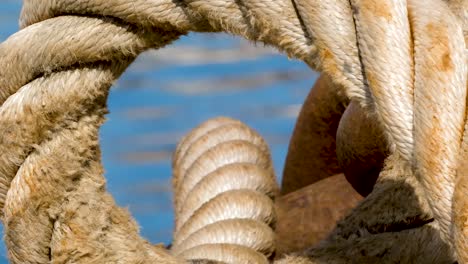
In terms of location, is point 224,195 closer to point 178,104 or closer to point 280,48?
point 280,48

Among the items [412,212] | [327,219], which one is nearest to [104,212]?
[412,212]

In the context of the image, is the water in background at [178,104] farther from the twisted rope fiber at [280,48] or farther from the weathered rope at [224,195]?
the twisted rope fiber at [280,48]

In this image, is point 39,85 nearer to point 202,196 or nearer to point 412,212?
point 412,212

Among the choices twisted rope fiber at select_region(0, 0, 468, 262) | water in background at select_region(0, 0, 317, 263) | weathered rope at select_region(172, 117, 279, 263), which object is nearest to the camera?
twisted rope fiber at select_region(0, 0, 468, 262)

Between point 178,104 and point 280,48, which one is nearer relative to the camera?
point 280,48

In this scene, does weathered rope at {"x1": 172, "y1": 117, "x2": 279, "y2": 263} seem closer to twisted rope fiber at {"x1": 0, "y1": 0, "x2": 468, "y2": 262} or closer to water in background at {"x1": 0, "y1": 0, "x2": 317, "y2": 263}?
twisted rope fiber at {"x1": 0, "y1": 0, "x2": 468, "y2": 262}

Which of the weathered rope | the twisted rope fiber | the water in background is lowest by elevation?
the twisted rope fiber

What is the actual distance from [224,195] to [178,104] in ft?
4.70

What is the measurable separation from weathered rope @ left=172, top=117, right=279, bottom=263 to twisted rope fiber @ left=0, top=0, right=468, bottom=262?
286 millimetres

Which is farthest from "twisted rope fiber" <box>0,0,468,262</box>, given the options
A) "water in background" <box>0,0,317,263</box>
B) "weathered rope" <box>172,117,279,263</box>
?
"water in background" <box>0,0,317,263</box>

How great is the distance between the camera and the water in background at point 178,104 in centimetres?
242

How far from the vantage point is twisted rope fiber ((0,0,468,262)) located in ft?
1.91

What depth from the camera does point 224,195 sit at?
1.16m

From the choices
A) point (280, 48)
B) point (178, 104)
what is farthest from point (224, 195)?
point (178, 104)
